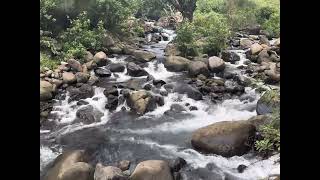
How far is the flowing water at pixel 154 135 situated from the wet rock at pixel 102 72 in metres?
0.27

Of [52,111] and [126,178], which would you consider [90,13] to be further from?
[126,178]

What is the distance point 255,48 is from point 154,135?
2.09 metres

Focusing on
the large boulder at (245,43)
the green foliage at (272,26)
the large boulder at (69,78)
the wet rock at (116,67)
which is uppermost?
the green foliage at (272,26)

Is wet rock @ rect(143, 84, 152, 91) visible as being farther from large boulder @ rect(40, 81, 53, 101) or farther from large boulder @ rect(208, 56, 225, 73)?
large boulder @ rect(40, 81, 53, 101)

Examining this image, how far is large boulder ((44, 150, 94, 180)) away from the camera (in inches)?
162

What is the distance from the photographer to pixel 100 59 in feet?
18.0

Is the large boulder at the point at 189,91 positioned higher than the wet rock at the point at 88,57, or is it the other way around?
the wet rock at the point at 88,57

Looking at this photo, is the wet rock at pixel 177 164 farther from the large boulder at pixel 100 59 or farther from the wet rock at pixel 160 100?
the large boulder at pixel 100 59

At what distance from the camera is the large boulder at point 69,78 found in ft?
17.0

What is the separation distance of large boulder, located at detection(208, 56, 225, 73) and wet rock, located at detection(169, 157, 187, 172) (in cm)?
155

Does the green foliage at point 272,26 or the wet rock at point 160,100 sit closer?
the green foliage at point 272,26

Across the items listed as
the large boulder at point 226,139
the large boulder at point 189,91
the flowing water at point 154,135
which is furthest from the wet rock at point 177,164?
the large boulder at point 189,91
